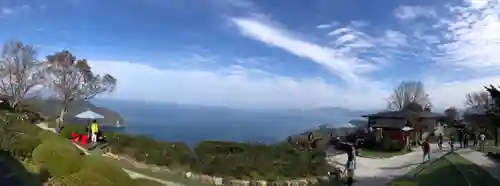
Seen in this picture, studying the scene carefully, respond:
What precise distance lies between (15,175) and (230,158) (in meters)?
8.85

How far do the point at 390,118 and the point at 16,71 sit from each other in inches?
1242

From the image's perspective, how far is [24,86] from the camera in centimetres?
3803

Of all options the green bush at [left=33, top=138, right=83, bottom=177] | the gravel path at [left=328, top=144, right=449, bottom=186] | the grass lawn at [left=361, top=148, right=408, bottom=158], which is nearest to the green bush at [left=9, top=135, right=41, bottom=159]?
the green bush at [left=33, top=138, right=83, bottom=177]

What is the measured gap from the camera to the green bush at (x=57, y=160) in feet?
30.9

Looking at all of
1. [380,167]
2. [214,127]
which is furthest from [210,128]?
[380,167]

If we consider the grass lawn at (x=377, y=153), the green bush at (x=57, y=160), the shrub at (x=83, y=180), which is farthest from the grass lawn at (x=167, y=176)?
the grass lawn at (x=377, y=153)

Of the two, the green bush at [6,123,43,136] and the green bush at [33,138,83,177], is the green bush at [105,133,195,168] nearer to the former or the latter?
the green bush at [6,123,43,136]

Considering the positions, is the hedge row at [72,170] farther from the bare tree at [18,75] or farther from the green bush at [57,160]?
the bare tree at [18,75]

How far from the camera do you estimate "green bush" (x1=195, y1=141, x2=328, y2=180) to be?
49.8 ft

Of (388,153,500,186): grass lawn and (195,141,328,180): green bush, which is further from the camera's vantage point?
(195,141,328,180): green bush

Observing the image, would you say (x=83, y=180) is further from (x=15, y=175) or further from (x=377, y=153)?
(x=377, y=153)

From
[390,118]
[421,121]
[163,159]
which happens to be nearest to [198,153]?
[163,159]

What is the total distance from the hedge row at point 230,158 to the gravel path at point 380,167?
1701mm

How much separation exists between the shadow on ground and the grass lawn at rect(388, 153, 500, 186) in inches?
351
